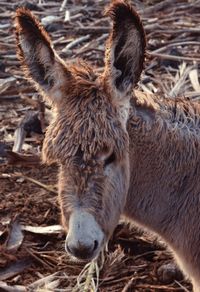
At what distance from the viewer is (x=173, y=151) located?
19.2 ft

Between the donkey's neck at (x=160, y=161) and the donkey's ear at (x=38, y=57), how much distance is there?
65cm

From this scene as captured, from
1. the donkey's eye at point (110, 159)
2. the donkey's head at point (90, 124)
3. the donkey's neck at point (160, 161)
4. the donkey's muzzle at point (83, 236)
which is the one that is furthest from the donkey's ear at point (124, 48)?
the donkey's muzzle at point (83, 236)

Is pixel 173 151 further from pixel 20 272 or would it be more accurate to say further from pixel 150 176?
pixel 20 272

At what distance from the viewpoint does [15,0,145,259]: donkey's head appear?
5.17 meters

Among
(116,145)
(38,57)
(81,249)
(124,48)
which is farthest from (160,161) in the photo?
(38,57)

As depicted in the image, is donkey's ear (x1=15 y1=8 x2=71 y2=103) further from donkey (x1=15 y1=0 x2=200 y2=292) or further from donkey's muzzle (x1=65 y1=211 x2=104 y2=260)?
donkey's muzzle (x1=65 y1=211 x2=104 y2=260)

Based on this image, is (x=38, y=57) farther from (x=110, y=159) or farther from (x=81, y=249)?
(x=81, y=249)

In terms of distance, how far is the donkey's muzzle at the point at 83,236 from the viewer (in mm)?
5020

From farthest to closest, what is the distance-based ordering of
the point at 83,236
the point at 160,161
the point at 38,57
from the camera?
1. the point at 160,161
2. the point at 38,57
3. the point at 83,236

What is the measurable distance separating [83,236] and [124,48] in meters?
1.41

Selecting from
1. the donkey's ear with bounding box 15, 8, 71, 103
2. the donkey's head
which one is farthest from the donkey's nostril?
the donkey's ear with bounding box 15, 8, 71, 103

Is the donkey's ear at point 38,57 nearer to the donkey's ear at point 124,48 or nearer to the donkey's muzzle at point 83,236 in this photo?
the donkey's ear at point 124,48

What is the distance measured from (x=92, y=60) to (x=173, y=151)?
5.76 metres

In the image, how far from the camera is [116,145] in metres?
5.34
